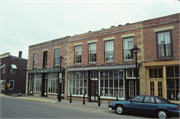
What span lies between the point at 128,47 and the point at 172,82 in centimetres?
494

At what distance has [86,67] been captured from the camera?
59.3ft

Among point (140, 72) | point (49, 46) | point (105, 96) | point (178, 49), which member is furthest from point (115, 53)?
point (49, 46)

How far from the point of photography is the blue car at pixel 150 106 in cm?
948

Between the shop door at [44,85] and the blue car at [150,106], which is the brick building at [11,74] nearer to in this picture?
the shop door at [44,85]

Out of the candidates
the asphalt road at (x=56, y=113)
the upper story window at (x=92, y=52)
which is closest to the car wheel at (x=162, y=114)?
the asphalt road at (x=56, y=113)

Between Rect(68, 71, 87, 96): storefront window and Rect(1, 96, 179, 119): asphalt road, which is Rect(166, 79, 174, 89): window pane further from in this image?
Rect(68, 71, 87, 96): storefront window

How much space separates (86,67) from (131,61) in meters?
5.20

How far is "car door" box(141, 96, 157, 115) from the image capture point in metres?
9.96

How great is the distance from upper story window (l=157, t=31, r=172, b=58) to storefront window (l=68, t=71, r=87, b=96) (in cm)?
830

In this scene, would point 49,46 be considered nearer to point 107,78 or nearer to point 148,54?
point 107,78

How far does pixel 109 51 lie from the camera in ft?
55.5

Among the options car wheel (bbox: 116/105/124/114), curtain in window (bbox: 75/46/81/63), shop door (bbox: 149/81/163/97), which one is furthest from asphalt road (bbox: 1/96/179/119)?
curtain in window (bbox: 75/46/81/63)

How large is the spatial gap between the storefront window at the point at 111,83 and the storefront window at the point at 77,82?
224 cm

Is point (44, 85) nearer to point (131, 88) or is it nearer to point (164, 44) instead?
point (131, 88)
